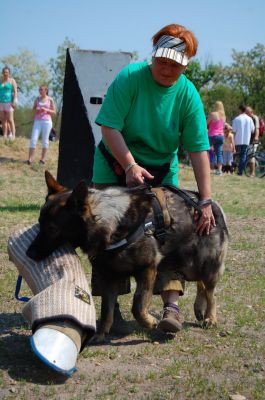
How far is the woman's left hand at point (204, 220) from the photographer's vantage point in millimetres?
4965

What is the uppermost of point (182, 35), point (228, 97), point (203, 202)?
point (228, 97)

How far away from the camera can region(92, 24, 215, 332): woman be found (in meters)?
4.69

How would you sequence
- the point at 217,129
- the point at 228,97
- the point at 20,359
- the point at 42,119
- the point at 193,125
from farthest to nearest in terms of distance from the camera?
the point at 228,97 < the point at 217,129 < the point at 42,119 < the point at 193,125 < the point at 20,359

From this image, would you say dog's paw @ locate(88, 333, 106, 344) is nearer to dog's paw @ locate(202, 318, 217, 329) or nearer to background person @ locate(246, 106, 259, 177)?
dog's paw @ locate(202, 318, 217, 329)


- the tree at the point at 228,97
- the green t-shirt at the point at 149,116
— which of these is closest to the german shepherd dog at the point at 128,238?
the green t-shirt at the point at 149,116

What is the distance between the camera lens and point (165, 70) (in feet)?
15.3

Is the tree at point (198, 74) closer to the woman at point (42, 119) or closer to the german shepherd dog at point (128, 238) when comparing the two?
the woman at point (42, 119)

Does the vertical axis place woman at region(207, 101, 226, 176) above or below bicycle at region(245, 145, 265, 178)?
above

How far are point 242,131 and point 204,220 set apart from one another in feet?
55.4

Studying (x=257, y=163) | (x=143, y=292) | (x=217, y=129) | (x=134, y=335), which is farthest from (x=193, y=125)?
(x=257, y=163)

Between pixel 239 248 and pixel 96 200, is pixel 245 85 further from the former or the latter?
pixel 96 200

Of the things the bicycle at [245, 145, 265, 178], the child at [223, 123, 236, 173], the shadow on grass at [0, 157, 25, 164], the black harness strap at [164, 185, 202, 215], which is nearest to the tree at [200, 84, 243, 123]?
the bicycle at [245, 145, 265, 178]

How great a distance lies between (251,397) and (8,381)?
1.47 metres

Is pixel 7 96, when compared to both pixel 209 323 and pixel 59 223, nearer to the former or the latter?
pixel 209 323
